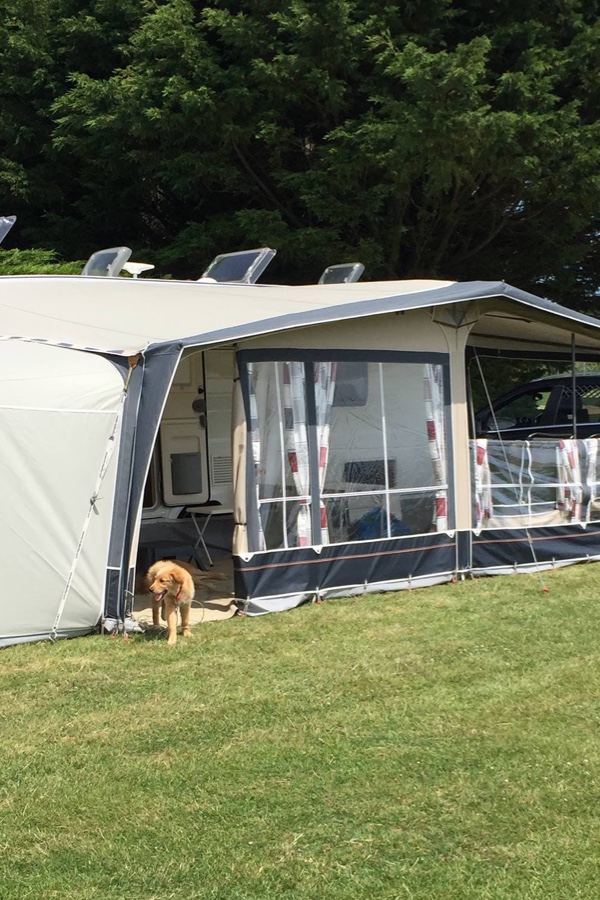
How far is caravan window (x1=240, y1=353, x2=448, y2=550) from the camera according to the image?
727cm

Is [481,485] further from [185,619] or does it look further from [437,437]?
[185,619]

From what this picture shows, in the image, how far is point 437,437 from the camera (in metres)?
8.21

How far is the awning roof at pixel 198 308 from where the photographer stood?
6992 millimetres

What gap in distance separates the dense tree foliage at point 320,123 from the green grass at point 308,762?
26.5 feet

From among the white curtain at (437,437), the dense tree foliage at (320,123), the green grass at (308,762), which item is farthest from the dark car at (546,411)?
the green grass at (308,762)

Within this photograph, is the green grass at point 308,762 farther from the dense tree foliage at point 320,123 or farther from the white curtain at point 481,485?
the dense tree foliage at point 320,123

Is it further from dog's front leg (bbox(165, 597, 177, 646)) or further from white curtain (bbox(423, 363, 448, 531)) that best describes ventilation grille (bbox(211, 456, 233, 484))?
dog's front leg (bbox(165, 597, 177, 646))

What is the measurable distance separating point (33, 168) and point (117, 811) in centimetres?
1381

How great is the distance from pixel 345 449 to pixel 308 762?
3.64 m

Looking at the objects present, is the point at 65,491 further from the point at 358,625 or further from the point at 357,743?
the point at 357,743

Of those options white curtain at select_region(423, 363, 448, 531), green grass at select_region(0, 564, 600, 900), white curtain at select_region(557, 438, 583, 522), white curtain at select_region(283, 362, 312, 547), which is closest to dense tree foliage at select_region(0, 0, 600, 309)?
white curtain at select_region(557, 438, 583, 522)

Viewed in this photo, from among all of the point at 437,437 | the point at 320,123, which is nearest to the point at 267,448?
the point at 437,437

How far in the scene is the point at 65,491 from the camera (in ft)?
20.9

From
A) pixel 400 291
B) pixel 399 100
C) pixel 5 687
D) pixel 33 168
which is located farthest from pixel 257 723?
pixel 33 168
